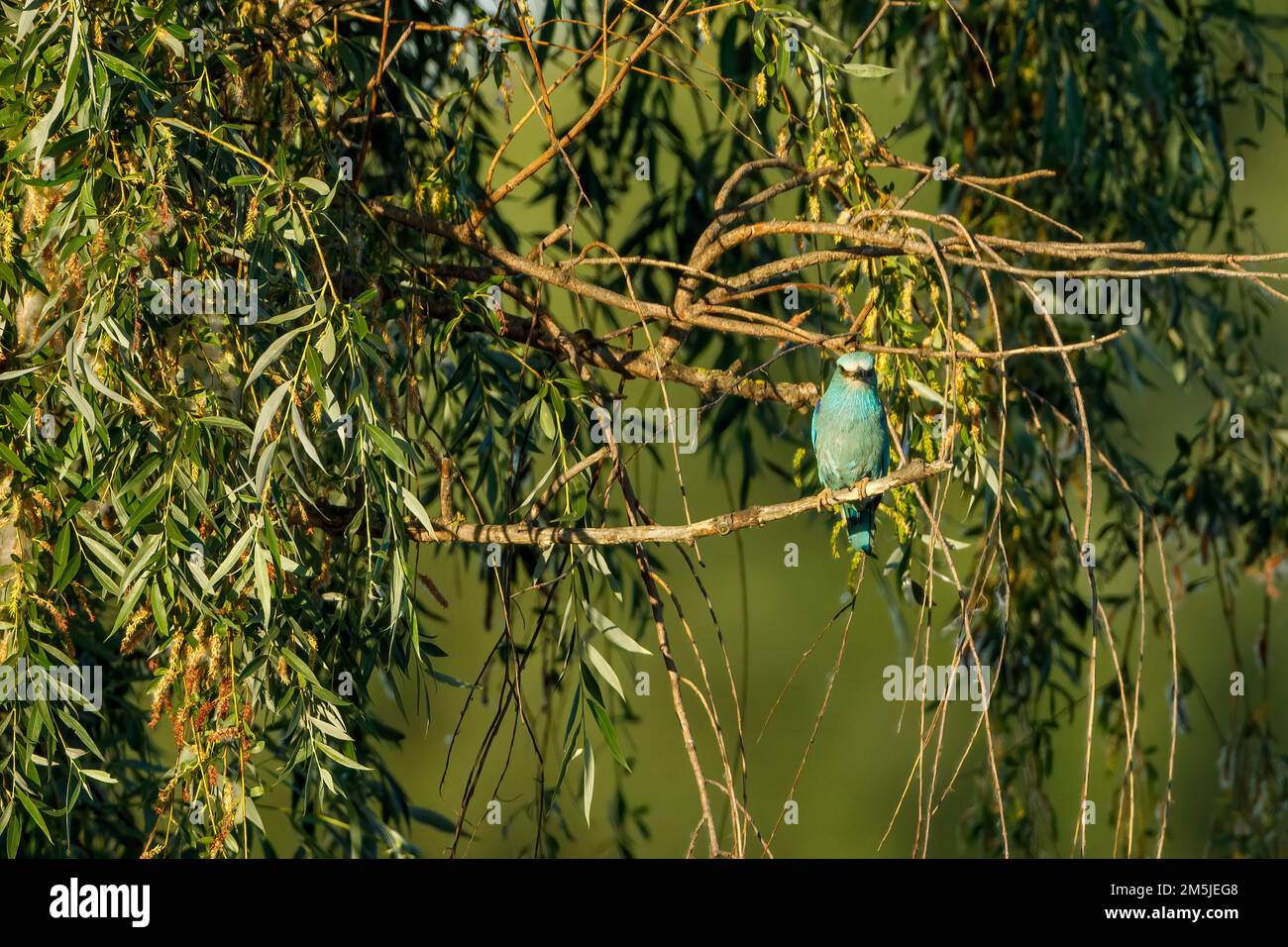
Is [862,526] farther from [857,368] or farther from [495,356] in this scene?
[495,356]

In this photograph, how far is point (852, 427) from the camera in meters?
2.52

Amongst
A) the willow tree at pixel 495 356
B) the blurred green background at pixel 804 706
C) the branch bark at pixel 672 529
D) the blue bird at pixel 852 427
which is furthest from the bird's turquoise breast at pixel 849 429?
the blurred green background at pixel 804 706

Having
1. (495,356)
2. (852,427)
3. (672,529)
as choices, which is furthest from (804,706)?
(672,529)

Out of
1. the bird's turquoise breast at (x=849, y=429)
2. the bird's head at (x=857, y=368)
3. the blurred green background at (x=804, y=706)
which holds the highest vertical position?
the bird's head at (x=857, y=368)

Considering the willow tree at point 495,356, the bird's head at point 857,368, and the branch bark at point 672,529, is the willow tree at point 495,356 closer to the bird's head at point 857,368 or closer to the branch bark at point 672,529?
the branch bark at point 672,529

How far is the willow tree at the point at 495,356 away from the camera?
1606 mm

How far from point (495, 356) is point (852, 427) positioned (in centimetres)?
70

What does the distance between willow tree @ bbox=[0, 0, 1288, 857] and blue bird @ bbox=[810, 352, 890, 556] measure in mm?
121

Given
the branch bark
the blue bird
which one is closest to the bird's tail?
the blue bird

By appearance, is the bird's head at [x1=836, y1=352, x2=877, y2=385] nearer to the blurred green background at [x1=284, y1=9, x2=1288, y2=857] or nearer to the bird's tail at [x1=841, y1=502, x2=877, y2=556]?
the bird's tail at [x1=841, y1=502, x2=877, y2=556]

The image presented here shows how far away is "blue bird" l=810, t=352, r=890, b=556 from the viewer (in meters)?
2.52

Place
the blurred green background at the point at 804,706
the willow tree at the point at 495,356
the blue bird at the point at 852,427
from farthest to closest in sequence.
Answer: the blurred green background at the point at 804,706 < the blue bird at the point at 852,427 < the willow tree at the point at 495,356

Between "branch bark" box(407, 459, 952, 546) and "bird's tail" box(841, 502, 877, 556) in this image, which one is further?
"bird's tail" box(841, 502, 877, 556)
